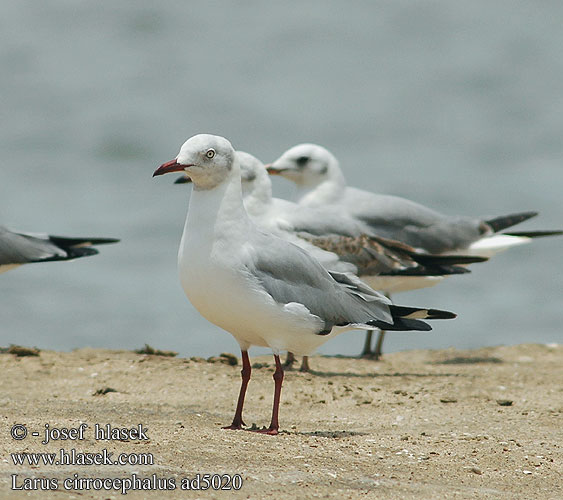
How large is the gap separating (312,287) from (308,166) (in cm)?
419

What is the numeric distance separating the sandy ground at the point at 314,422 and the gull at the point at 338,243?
0.78m

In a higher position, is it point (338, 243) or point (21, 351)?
point (338, 243)

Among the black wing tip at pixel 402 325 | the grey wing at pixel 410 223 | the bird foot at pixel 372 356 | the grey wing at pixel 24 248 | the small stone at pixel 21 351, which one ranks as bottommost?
the small stone at pixel 21 351

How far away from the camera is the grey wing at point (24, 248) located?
9.38m

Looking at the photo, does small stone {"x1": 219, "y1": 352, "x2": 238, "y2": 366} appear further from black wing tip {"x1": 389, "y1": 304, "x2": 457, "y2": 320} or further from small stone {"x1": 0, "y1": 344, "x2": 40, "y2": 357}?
black wing tip {"x1": 389, "y1": 304, "x2": 457, "y2": 320}

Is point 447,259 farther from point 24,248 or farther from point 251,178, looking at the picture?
point 24,248

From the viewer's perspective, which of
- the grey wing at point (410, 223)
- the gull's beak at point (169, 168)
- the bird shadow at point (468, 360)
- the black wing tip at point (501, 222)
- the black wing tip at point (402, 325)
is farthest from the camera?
the black wing tip at point (501, 222)

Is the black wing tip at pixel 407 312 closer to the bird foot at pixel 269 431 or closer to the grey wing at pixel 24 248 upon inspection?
the bird foot at pixel 269 431

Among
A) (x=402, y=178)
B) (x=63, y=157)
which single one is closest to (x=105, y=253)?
(x=63, y=157)

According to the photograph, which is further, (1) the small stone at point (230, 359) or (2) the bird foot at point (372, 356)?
(2) the bird foot at point (372, 356)

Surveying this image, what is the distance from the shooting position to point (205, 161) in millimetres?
5746

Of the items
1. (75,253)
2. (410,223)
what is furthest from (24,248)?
(410,223)

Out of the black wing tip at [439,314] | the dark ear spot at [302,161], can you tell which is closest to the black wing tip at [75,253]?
the dark ear spot at [302,161]

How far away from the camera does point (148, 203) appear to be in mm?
17750
